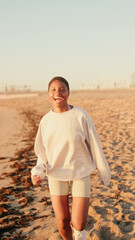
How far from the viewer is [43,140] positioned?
2662mm

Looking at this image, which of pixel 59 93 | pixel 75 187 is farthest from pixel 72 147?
pixel 59 93

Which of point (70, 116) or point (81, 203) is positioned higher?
point (70, 116)

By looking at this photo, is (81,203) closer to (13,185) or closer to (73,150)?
(73,150)

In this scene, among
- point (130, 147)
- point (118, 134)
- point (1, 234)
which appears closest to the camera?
point (1, 234)

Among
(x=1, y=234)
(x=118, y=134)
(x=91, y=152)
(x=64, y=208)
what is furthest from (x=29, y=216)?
(x=118, y=134)

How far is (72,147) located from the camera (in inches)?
96.4

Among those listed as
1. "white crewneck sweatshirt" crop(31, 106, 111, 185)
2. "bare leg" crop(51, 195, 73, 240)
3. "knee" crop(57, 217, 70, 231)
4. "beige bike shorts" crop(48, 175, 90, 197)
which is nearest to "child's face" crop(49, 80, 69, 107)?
"white crewneck sweatshirt" crop(31, 106, 111, 185)

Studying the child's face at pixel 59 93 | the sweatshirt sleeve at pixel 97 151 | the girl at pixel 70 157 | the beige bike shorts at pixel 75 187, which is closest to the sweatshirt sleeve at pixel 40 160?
the girl at pixel 70 157

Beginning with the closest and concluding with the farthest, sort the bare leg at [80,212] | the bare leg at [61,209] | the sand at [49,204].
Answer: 1. the bare leg at [80,212]
2. the bare leg at [61,209]
3. the sand at [49,204]

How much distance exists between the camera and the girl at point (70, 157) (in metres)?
2.43

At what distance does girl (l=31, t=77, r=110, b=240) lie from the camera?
243 cm

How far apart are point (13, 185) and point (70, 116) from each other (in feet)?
11.4

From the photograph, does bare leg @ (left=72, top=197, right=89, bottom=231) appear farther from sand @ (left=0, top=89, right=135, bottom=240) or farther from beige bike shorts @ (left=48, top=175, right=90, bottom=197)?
sand @ (left=0, top=89, right=135, bottom=240)

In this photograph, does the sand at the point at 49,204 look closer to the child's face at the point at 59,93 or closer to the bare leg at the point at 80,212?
the bare leg at the point at 80,212
